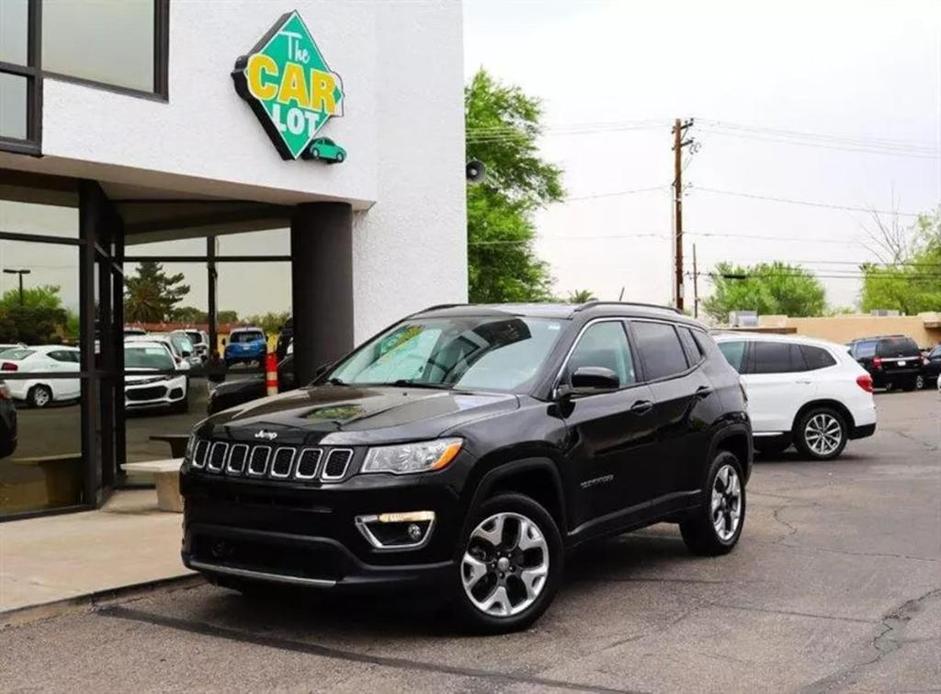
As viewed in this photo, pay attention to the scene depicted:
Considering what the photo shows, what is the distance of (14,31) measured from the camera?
8.99 meters

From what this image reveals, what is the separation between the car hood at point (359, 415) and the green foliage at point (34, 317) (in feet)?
15.2

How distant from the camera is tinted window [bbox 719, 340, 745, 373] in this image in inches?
575

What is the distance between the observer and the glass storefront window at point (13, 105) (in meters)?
8.80

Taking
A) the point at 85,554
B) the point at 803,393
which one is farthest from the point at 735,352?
the point at 85,554

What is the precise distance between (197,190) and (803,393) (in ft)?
27.1

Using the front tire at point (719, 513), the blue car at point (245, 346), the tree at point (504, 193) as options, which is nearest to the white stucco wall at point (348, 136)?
the blue car at point (245, 346)

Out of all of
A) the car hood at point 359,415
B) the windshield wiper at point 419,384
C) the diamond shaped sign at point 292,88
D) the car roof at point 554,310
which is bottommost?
the car hood at point 359,415

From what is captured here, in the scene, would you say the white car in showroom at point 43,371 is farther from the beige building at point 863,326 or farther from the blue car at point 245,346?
the beige building at point 863,326

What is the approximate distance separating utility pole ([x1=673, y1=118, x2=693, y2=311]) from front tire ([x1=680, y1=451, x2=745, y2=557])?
30505 mm

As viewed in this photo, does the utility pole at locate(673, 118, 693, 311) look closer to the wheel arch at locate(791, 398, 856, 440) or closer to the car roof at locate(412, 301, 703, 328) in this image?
the wheel arch at locate(791, 398, 856, 440)

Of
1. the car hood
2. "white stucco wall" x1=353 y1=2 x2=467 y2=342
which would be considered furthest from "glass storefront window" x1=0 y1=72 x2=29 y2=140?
"white stucco wall" x1=353 y1=2 x2=467 y2=342

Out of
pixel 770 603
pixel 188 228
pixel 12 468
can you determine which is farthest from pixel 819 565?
pixel 188 228

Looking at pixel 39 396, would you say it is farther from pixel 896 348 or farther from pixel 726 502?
pixel 896 348

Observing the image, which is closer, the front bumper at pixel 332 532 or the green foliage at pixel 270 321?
the front bumper at pixel 332 532
